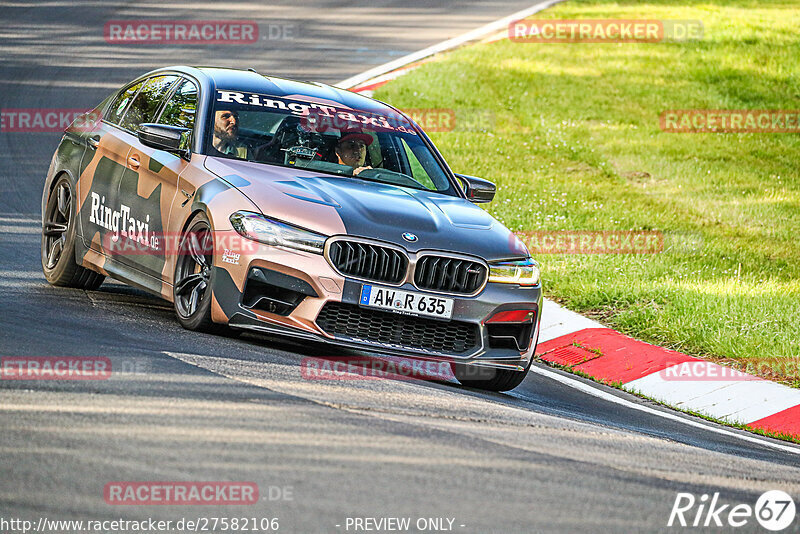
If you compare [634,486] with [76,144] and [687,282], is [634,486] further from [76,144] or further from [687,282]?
[687,282]

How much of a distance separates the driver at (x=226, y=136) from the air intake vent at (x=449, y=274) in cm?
159

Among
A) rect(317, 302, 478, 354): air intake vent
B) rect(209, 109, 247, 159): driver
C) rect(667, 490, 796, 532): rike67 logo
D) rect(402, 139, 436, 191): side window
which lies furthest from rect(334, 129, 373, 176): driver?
rect(667, 490, 796, 532): rike67 logo

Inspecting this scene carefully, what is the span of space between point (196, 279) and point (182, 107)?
5.31ft

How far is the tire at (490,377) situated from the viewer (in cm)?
789

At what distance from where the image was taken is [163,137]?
25.9 ft

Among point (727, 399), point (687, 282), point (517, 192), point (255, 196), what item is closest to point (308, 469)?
point (255, 196)

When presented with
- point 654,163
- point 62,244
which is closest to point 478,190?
point 62,244

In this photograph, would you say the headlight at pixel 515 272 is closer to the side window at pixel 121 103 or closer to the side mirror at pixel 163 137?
the side mirror at pixel 163 137

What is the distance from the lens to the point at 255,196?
7.35 m

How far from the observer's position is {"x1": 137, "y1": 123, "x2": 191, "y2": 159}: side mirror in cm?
788

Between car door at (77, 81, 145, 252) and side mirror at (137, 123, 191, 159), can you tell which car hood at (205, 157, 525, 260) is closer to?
side mirror at (137, 123, 191, 159)

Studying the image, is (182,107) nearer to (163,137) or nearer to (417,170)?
(163,137)

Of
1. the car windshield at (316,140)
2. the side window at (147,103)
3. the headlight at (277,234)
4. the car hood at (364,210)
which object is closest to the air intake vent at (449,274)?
the car hood at (364,210)

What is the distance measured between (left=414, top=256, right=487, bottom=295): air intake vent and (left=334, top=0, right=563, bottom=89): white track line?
12206 millimetres
